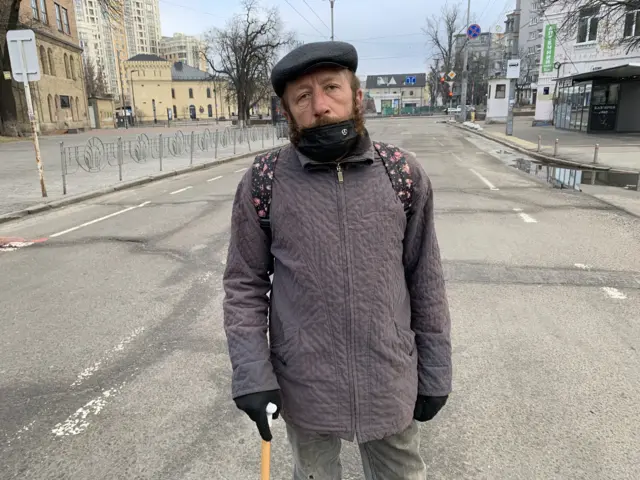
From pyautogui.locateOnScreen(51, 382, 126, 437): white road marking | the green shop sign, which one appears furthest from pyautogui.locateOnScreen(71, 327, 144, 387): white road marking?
the green shop sign

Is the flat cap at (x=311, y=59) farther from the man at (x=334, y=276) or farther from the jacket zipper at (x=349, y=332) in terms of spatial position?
the jacket zipper at (x=349, y=332)

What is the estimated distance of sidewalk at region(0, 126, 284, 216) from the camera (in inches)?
463

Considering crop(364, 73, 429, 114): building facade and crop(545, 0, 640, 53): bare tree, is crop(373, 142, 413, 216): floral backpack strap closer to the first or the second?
crop(545, 0, 640, 53): bare tree

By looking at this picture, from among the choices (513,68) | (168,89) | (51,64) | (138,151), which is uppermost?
(168,89)

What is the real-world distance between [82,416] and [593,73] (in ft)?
91.4

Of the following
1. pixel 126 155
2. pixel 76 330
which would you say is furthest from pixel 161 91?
pixel 76 330

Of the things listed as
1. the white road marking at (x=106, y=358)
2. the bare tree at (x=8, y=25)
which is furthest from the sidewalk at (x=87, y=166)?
the bare tree at (x=8, y=25)

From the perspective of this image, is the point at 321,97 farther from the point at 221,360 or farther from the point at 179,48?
the point at 179,48

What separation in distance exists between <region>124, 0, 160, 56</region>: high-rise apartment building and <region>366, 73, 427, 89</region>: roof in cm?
5677

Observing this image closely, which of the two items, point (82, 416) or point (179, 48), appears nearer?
point (82, 416)

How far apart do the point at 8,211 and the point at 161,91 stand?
102m

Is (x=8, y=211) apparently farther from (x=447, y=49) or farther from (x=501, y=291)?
(x=447, y=49)

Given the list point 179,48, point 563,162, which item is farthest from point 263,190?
point 179,48

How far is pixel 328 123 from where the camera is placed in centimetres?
161
